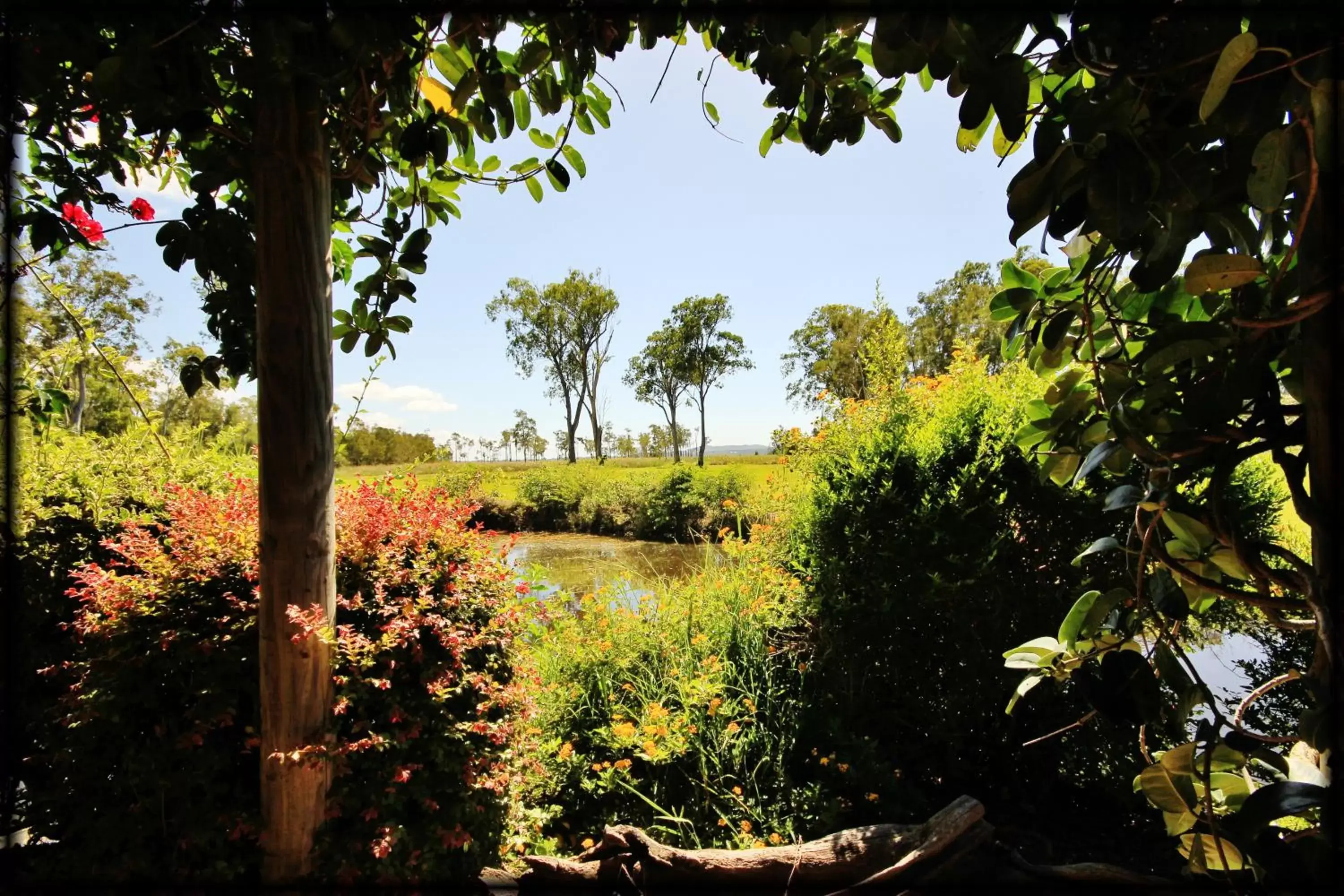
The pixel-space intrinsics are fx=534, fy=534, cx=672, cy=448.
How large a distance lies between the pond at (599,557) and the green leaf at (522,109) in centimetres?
264

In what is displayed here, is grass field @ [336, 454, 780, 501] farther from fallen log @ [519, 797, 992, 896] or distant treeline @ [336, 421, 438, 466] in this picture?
fallen log @ [519, 797, 992, 896]

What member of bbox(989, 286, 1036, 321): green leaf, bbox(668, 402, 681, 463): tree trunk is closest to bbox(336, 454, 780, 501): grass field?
bbox(668, 402, 681, 463): tree trunk

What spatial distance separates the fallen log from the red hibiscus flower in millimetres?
1971

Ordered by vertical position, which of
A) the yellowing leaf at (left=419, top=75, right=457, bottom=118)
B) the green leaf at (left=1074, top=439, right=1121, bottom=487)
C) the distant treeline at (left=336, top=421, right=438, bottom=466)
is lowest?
the green leaf at (left=1074, top=439, right=1121, bottom=487)

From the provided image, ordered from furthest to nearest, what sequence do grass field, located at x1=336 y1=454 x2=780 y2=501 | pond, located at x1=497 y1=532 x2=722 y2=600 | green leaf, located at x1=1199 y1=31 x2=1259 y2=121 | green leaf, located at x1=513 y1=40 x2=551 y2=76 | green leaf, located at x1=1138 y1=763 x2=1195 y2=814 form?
grass field, located at x1=336 y1=454 x2=780 y2=501
pond, located at x1=497 y1=532 x2=722 y2=600
green leaf, located at x1=513 y1=40 x2=551 y2=76
green leaf, located at x1=1138 y1=763 x2=1195 y2=814
green leaf, located at x1=1199 y1=31 x2=1259 y2=121

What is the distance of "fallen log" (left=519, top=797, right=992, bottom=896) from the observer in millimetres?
1472

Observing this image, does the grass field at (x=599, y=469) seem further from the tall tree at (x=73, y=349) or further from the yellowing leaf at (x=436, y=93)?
the yellowing leaf at (x=436, y=93)

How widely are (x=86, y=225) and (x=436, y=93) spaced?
95 cm

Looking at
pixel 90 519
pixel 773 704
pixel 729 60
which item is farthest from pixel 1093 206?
pixel 90 519

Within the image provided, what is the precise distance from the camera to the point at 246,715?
132 cm

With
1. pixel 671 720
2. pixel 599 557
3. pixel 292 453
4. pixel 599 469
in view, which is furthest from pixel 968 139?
pixel 599 469

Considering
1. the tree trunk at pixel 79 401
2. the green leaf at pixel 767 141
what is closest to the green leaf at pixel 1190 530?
the green leaf at pixel 767 141

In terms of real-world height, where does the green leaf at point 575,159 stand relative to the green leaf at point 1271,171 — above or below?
above

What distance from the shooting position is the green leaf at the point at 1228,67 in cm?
42
